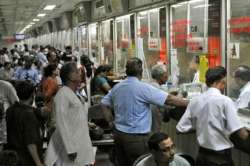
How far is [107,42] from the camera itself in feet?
39.8

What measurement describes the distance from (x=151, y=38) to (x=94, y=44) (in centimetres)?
551

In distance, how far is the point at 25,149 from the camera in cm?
371

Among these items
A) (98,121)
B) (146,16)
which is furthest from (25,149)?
(146,16)

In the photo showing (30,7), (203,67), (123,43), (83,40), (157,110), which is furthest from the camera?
(30,7)

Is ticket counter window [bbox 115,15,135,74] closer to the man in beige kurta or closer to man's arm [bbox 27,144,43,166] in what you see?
the man in beige kurta

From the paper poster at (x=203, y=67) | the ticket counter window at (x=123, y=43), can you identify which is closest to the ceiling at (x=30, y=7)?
the ticket counter window at (x=123, y=43)

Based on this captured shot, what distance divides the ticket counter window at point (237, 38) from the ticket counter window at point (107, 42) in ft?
20.3

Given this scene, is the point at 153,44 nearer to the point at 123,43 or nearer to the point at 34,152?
the point at 123,43

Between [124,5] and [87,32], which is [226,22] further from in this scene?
[87,32]

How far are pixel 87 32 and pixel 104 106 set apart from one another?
1051 centimetres

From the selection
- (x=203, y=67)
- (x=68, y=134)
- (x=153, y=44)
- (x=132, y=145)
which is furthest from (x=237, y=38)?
(x=153, y=44)

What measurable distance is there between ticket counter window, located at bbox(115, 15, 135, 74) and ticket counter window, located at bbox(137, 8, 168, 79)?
26.9 inches

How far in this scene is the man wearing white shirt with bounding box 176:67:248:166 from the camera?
10.8 feet

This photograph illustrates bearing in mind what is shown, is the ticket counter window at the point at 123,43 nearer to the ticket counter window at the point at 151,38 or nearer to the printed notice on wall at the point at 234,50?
the ticket counter window at the point at 151,38
